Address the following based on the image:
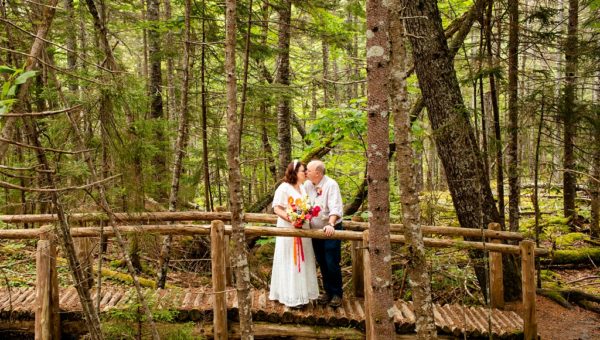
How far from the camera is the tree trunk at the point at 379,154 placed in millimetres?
3668

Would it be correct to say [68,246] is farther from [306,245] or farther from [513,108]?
[513,108]

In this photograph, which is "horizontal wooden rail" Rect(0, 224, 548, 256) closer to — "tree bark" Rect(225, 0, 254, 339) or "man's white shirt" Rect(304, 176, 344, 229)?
"man's white shirt" Rect(304, 176, 344, 229)

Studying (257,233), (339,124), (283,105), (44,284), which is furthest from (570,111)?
(44,284)

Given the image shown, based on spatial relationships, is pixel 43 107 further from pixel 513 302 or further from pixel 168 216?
pixel 513 302

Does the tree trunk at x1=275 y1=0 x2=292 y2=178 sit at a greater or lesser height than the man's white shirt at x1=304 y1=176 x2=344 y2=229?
greater

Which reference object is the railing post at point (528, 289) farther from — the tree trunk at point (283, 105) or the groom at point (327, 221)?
the tree trunk at point (283, 105)

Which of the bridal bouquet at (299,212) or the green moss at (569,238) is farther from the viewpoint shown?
the green moss at (569,238)

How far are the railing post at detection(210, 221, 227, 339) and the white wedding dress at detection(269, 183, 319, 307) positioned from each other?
Answer: 2.49ft

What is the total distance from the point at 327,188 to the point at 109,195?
2.72 m

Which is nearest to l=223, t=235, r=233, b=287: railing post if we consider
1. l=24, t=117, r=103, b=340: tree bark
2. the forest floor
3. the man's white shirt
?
the man's white shirt

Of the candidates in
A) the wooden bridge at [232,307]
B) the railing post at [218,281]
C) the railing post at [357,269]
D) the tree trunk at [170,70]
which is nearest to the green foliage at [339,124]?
the railing post at [357,269]

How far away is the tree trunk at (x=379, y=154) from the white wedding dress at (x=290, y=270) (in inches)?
97.9

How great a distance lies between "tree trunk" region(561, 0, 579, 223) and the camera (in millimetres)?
8891

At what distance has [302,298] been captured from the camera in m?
6.34
